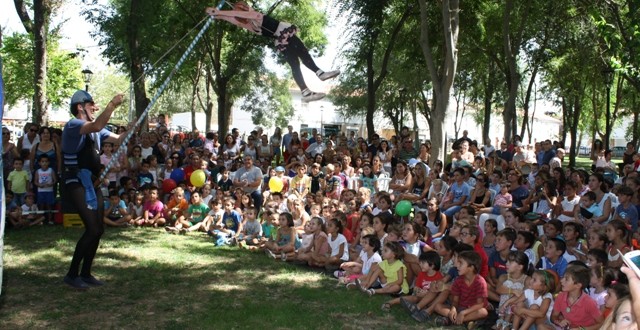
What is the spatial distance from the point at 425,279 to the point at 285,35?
658 centimetres

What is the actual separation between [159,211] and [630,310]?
965cm

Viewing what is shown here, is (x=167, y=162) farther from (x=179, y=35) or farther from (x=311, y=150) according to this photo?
(x=179, y=35)

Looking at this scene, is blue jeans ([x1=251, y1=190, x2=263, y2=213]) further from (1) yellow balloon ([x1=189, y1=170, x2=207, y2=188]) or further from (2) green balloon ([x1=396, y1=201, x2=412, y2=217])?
(2) green balloon ([x1=396, y1=201, x2=412, y2=217])

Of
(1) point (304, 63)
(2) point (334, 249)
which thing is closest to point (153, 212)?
(1) point (304, 63)

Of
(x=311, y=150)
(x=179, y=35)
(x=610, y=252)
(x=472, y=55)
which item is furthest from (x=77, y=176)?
(x=472, y=55)

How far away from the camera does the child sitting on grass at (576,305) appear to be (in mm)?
5066

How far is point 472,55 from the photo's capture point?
22.5 meters

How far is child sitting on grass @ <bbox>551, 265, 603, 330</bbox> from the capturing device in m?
5.07

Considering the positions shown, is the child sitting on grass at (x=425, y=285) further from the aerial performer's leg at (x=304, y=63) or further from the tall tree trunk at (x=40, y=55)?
the tall tree trunk at (x=40, y=55)

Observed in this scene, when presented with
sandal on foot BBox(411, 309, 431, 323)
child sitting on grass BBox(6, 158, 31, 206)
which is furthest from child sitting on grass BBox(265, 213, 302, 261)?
child sitting on grass BBox(6, 158, 31, 206)

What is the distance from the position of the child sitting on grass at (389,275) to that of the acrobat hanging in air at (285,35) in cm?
384

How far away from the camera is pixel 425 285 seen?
250 inches

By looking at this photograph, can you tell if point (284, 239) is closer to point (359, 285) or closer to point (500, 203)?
point (359, 285)

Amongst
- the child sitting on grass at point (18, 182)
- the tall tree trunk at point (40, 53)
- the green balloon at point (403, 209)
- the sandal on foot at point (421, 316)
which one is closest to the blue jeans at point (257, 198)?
the green balloon at point (403, 209)
